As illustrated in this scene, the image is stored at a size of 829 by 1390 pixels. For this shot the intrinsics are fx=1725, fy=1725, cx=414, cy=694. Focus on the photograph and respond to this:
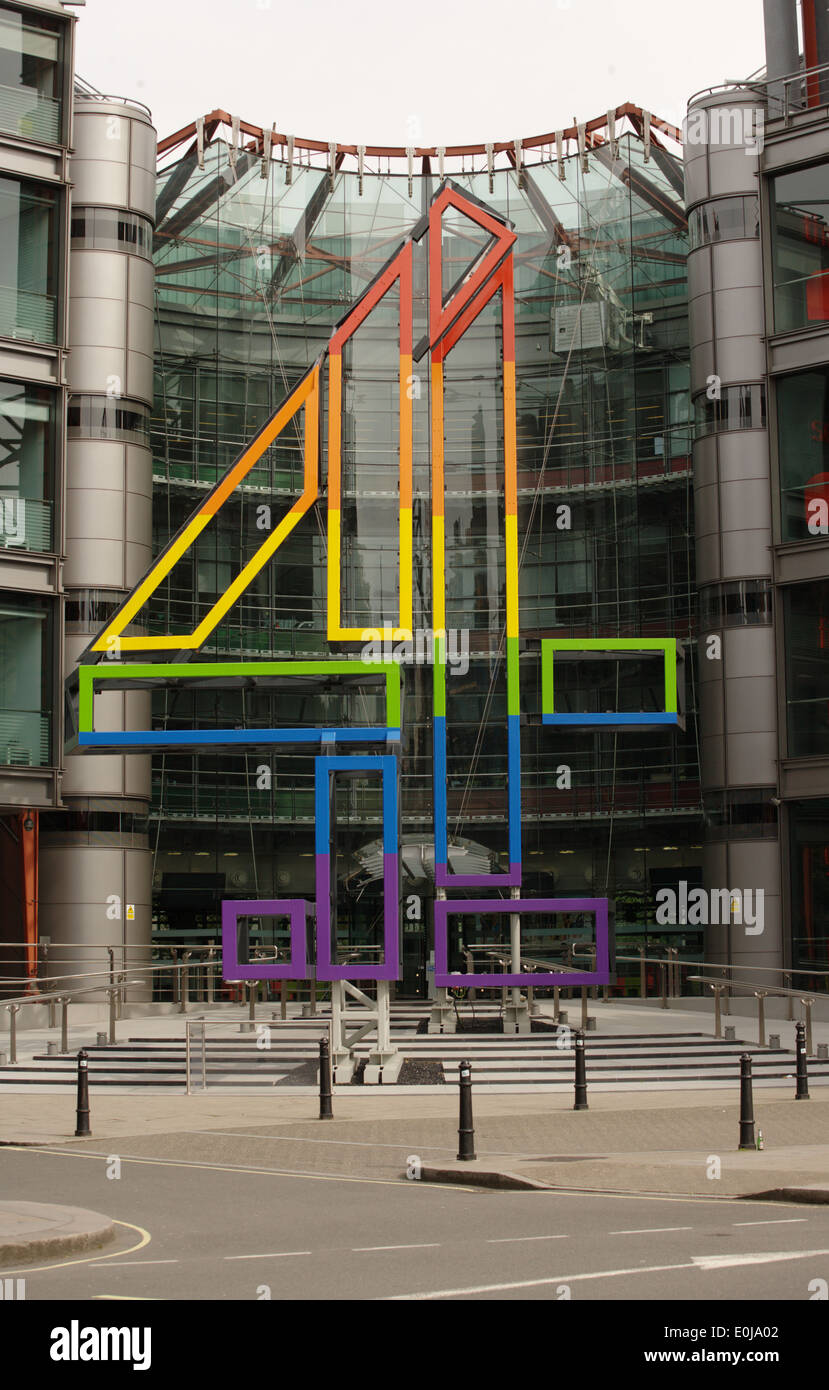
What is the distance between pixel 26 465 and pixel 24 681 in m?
4.27

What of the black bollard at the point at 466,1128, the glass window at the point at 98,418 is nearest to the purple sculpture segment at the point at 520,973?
the black bollard at the point at 466,1128

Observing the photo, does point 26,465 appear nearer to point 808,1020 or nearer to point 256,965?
point 256,965


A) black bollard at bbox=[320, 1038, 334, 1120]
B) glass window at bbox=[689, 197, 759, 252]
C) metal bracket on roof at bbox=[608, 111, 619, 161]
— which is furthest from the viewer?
metal bracket on roof at bbox=[608, 111, 619, 161]

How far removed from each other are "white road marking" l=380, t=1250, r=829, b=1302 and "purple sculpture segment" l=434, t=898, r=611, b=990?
44.7 ft

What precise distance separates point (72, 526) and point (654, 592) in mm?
13382

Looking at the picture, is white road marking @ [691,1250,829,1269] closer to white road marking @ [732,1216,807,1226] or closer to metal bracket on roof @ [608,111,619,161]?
white road marking @ [732,1216,807,1226]

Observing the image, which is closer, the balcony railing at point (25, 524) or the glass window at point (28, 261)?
the balcony railing at point (25, 524)

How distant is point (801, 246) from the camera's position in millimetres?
34562

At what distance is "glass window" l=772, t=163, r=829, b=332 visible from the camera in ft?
112

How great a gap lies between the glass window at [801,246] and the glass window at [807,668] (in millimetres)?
5471

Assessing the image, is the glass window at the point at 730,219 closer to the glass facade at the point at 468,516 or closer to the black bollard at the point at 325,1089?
the glass facade at the point at 468,516

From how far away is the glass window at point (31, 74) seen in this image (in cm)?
3425

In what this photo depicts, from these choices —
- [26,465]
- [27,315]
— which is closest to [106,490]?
[26,465]

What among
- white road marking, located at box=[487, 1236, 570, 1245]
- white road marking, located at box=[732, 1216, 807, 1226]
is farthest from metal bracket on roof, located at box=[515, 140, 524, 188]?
white road marking, located at box=[487, 1236, 570, 1245]
